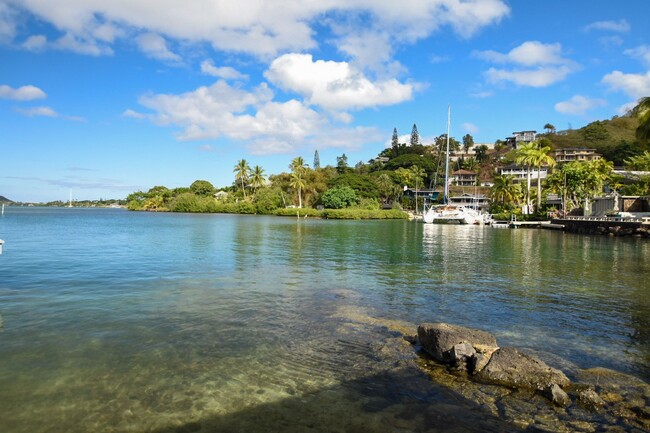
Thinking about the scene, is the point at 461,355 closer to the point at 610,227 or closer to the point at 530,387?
the point at 530,387

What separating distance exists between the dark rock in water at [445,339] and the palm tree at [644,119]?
32740 millimetres

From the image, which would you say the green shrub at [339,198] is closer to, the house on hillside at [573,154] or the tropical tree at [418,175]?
the tropical tree at [418,175]

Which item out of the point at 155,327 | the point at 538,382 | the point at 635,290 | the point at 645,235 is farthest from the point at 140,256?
the point at 645,235

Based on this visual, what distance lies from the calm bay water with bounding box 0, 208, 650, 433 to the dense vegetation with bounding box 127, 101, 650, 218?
91.1 ft

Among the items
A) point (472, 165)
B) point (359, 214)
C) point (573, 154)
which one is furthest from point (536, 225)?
point (472, 165)

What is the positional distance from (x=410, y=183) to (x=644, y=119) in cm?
10985

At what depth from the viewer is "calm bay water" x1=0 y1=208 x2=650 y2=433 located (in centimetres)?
639

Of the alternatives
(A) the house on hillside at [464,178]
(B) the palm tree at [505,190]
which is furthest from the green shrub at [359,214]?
(A) the house on hillside at [464,178]

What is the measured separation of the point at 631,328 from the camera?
36.6ft

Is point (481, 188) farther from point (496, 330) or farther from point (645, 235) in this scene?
point (496, 330)

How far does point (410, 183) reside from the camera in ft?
465

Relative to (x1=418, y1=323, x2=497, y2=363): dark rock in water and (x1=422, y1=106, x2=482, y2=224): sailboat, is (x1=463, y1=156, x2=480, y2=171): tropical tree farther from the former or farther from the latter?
(x1=418, y1=323, x2=497, y2=363): dark rock in water

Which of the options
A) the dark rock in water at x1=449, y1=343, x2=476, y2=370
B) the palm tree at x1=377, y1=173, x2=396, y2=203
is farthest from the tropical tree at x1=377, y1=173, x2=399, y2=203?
the dark rock in water at x1=449, y1=343, x2=476, y2=370

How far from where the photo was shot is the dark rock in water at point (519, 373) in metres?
7.23
